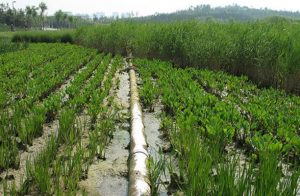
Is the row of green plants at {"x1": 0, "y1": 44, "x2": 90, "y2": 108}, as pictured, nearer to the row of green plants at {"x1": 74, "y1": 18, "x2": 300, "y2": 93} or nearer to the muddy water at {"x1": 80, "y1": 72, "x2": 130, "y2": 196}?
the muddy water at {"x1": 80, "y1": 72, "x2": 130, "y2": 196}

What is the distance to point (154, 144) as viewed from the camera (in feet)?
16.1

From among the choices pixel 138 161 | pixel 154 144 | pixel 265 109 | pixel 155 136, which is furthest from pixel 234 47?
pixel 138 161

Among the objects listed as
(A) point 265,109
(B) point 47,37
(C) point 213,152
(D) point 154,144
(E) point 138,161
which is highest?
(B) point 47,37

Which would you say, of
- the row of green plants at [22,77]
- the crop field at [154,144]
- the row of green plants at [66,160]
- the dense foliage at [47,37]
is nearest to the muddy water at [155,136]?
the crop field at [154,144]

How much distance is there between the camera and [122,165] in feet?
13.6

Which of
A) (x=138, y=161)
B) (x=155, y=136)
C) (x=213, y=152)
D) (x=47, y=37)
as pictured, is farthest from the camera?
(x=47, y=37)

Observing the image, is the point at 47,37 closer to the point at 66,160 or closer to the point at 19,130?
the point at 19,130

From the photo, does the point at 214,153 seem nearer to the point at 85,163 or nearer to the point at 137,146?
the point at 137,146

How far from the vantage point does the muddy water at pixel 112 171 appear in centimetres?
354

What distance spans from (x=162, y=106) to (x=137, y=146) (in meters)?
2.72

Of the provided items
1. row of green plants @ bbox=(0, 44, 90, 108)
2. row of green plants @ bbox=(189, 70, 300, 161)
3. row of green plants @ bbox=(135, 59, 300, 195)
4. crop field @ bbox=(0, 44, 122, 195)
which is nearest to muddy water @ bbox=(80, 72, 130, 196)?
crop field @ bbox=(0, 44, 122, 195)

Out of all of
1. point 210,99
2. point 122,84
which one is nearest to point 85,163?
point 210,99

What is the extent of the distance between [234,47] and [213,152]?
7186 millimetres

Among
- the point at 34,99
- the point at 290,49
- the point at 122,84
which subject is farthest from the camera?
the point at 122,84
